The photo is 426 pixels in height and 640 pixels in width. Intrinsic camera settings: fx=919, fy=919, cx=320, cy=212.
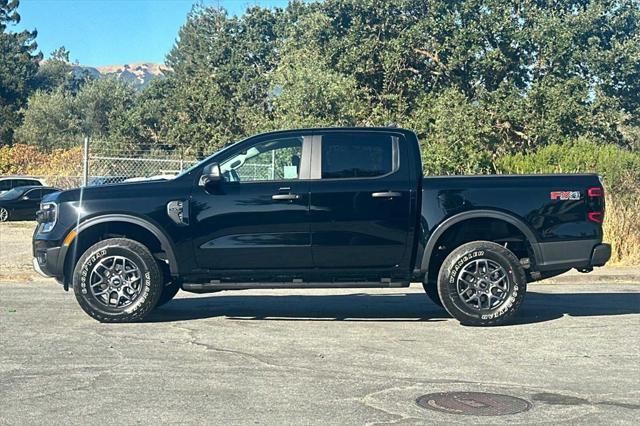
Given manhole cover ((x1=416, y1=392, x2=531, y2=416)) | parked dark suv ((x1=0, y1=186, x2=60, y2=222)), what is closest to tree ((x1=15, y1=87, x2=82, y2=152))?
parked dark suv ((x1=0, y1=186, x2=60, y2=222))

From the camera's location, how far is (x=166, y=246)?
932 cm

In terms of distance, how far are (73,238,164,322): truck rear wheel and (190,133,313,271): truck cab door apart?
0.55 meters

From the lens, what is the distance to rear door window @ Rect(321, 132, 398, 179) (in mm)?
9422

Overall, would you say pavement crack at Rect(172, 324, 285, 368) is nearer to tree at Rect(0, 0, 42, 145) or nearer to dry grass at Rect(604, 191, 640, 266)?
dry grass at Rect(604, 191, 640, 266)

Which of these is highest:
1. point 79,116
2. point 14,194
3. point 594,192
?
point 79,116

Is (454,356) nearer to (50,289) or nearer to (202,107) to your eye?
(50,289)

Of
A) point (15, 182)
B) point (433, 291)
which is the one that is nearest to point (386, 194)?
point (433, 291)

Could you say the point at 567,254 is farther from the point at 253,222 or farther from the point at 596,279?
the point at 596,279

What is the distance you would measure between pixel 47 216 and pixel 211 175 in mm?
1836

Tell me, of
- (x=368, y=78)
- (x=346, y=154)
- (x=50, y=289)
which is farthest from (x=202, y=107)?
(x=346, y=154)

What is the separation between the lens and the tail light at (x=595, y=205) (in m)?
9.43

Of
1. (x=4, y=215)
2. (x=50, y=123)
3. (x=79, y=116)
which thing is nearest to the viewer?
(x=4, y=215)

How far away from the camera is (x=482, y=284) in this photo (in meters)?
9.34

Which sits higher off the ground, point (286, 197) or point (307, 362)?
point (286, 197)
